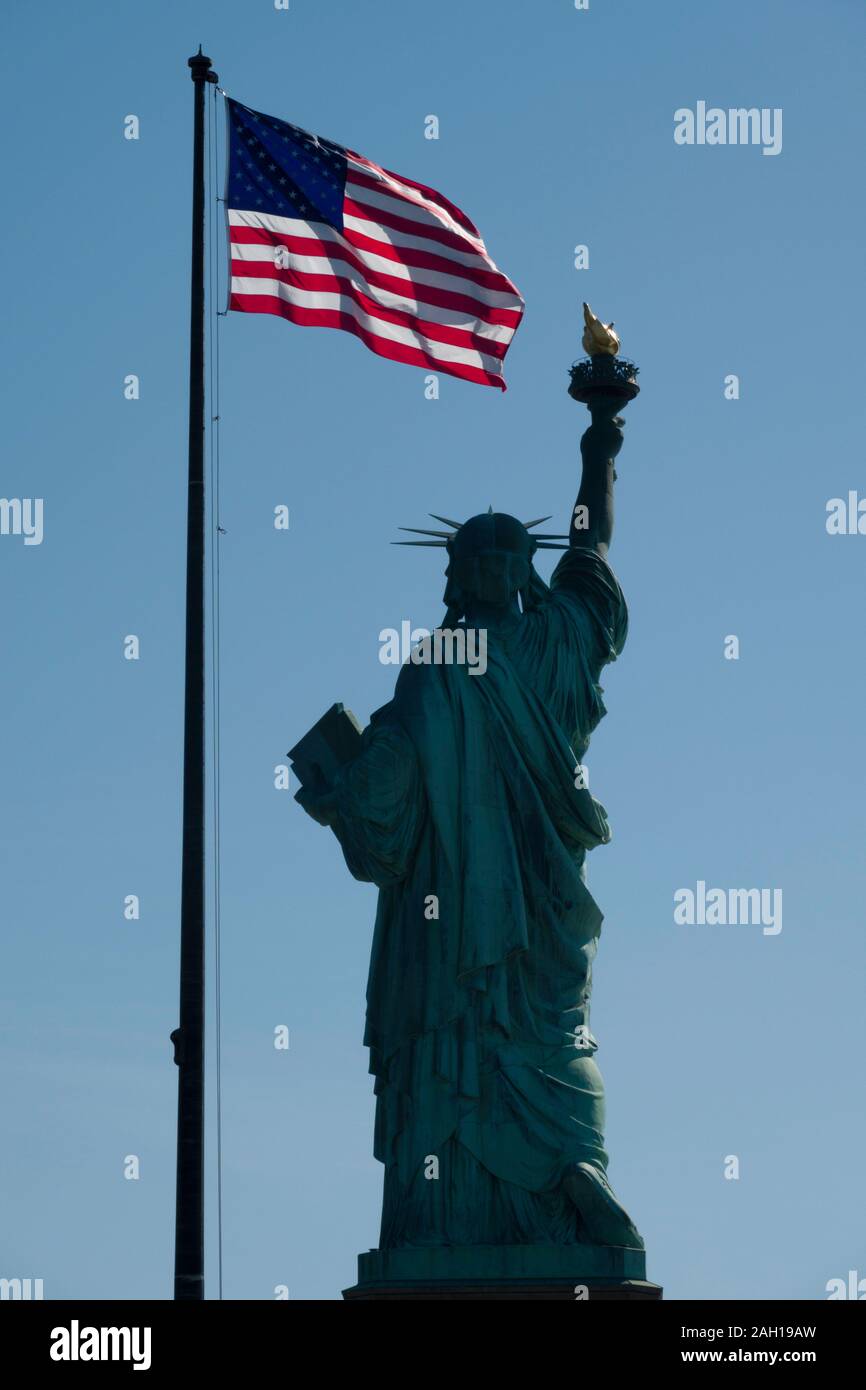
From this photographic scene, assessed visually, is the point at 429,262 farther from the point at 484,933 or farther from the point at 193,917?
the point at 193,917

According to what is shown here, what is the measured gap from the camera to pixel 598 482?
118ft

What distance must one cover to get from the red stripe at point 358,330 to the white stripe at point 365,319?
0.14 feet

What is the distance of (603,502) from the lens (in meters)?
35.8

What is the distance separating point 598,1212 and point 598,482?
8.71 metres

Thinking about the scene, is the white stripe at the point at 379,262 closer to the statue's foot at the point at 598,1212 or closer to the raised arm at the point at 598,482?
the raised arm at the point at 598,482

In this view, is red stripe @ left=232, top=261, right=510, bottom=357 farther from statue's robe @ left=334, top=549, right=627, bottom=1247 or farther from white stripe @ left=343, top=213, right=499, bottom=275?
statue's robe @ left=334, top=549, right=627, bottom=1247

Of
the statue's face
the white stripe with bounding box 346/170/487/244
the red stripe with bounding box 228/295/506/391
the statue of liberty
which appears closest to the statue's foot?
the statue of liberty

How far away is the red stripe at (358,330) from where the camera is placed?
31.0 meters

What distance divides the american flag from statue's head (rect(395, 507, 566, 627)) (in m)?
1.67

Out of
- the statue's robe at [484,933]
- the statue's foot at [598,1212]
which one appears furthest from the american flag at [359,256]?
the statue's foot at [598,1212]

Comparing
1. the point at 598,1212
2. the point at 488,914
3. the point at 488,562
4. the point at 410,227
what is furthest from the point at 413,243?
the point at 598,1212
